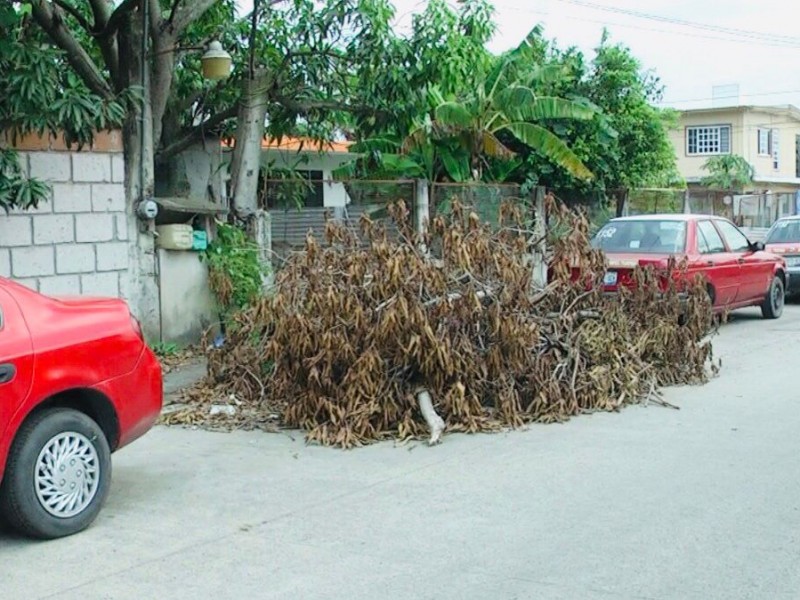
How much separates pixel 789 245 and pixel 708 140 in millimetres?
32428

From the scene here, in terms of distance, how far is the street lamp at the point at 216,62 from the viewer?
12659 millimetres

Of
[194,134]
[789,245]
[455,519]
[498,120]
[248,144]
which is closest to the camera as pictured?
[455,519]

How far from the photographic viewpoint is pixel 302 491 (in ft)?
23.5

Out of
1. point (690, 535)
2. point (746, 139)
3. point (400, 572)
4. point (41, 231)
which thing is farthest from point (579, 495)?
point (746, 139)

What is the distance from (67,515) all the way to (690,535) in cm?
353

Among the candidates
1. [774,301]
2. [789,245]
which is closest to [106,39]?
[774,301]

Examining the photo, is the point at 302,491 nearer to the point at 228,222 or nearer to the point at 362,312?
the point at 362,312

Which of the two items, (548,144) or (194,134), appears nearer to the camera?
(194,134)

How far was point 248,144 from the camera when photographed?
45.3 feet

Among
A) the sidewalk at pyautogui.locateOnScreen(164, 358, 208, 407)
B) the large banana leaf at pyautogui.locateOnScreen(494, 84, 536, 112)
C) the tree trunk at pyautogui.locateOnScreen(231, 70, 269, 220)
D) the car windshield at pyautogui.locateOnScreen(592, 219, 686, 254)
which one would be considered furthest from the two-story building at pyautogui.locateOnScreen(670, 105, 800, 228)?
the sidewalk at pyautogui.locateOnScreen(164, 358, 208, 407)

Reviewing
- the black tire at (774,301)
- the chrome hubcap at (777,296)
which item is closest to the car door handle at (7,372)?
the black tire at (774,301)

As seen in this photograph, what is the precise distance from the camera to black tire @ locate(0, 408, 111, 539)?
5.96 m

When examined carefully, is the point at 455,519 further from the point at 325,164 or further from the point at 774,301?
the point at 325,164

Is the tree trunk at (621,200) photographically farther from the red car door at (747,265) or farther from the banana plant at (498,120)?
the red car door at (747,265)
